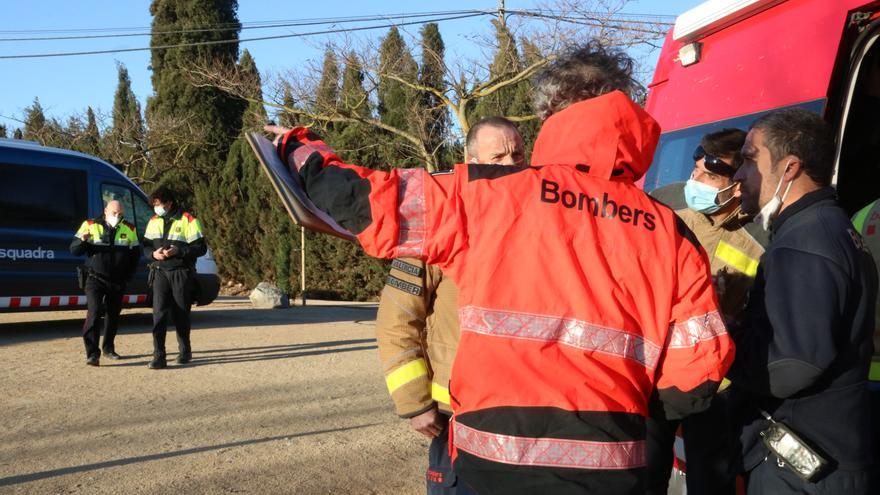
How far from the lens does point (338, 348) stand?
10.7 meters

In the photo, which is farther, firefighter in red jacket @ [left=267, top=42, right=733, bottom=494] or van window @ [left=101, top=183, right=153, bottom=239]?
van window @ [left=101, top=183, right=153, bottom=239]

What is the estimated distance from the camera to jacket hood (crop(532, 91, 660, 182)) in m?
1.91

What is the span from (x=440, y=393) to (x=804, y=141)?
1.32m

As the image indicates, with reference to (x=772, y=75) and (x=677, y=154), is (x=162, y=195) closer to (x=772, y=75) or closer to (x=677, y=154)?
(x=677, y=154)

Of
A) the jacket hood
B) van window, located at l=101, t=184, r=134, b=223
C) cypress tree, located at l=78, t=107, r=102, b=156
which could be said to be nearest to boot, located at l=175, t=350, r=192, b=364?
van window, located at l=101, t=184, r=134, b=223

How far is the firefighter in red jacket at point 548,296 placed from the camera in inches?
70.0

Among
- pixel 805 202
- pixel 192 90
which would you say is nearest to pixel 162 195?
pixel 805 202

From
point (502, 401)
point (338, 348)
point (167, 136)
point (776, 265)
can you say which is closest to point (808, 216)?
point (776, 265)

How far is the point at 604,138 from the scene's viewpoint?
6.27 feet

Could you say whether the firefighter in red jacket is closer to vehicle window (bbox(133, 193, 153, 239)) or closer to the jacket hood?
the jacket hood

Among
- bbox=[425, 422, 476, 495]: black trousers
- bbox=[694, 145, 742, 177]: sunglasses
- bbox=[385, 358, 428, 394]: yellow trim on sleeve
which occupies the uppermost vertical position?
bbox=[694, 145, 742, 177]: sunglasses

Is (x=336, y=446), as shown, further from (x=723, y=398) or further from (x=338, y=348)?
(x=338, y=348)

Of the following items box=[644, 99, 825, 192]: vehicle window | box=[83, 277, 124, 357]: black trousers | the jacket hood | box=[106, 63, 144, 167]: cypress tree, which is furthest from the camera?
box=[106, 63, 144, 167]: cypress tree

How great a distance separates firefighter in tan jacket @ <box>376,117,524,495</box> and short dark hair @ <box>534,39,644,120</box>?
67cm
